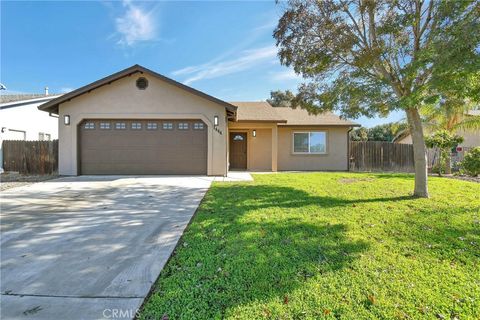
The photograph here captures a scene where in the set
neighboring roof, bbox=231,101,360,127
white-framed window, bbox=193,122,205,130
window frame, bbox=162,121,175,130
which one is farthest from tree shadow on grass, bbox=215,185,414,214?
neighboring roof, bbox=231,101,360,127

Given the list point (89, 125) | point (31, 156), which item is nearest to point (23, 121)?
point (31, 156)

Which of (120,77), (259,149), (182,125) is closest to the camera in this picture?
(120,77)

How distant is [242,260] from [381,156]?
1518 centimetres

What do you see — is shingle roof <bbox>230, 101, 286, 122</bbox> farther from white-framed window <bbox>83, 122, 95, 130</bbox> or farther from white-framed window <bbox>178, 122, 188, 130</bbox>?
white-framed window <bbox>83, 122, 95, 130</bbox>

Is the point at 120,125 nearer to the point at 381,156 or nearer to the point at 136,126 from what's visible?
the point at 136,126

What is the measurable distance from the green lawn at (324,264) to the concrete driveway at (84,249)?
0.36 meters

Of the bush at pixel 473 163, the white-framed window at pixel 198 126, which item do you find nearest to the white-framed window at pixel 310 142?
the white-framed window at pixel 198 126

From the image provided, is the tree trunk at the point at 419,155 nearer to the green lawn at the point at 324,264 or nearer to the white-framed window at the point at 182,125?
the green lawn at the point at 324,264

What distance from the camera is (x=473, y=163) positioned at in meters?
12.0

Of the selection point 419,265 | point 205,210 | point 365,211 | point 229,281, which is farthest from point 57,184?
point 419,265

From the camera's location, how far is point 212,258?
3.47 meters

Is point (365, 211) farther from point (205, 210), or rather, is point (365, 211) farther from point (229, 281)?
point (229, 281)

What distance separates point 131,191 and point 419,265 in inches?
305

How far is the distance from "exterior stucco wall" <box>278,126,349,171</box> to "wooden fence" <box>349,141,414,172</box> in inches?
26.5
